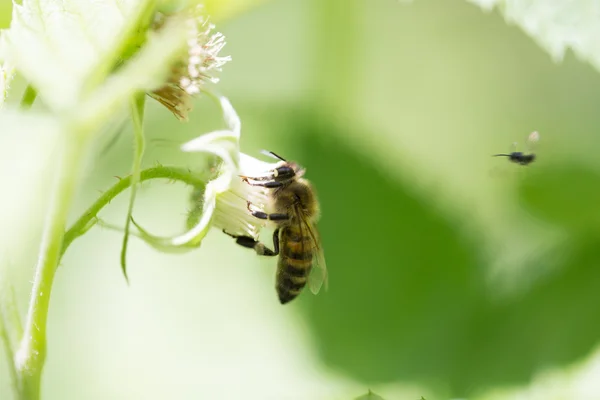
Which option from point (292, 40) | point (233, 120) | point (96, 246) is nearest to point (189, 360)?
point (96, 246)

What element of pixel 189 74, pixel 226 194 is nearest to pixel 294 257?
pixel 226 194

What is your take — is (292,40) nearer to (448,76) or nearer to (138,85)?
(448,76)

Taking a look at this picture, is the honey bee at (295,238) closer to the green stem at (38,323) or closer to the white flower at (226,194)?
the white flower at (226,194)

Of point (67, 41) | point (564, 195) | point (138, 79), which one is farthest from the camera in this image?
point (564, 195)

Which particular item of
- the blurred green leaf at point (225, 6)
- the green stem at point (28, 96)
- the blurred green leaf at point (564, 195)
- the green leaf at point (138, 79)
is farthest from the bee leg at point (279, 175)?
the blurred green leaf at point (564, 195)

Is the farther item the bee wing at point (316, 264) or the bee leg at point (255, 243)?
the bee wing at point (316, 264)

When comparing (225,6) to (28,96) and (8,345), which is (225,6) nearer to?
(28,96)
